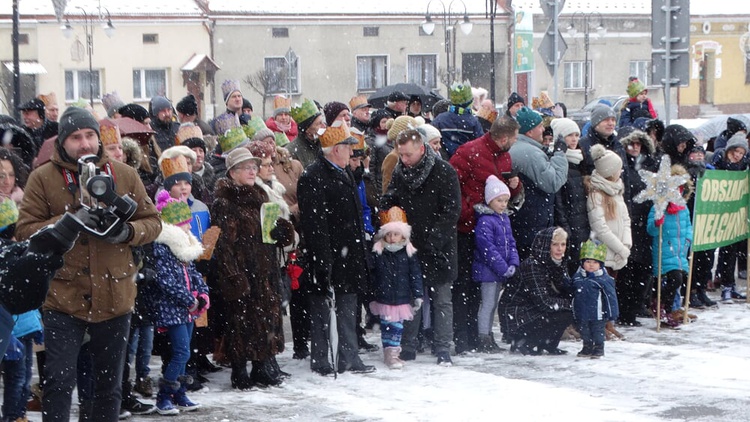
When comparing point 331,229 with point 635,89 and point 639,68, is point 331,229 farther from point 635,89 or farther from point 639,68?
point 639,68

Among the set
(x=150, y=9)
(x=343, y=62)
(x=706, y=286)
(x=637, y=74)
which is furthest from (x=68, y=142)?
(x=637, y=74)

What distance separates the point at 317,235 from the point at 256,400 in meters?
1.44

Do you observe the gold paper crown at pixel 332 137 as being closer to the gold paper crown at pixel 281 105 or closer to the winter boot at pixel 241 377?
the winter boot at pixel 241 377

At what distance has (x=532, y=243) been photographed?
1007 cm

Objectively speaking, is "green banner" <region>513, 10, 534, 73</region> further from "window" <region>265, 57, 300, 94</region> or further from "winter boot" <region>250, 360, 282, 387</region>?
"window" <region>265, 57, 300, 94</region>

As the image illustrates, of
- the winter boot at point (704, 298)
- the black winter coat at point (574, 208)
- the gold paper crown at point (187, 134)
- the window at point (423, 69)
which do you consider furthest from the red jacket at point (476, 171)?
the window at point (423, 69)

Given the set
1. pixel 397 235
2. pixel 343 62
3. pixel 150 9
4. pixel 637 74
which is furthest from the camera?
pixel 637 74

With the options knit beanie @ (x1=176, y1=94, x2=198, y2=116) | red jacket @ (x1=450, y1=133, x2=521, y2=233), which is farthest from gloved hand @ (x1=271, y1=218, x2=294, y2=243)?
knit beanie @ (x1=176, y1=94, x2=198, y2=116)

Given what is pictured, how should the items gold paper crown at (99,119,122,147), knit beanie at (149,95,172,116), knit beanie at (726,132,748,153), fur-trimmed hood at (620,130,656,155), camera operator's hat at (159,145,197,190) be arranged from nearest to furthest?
gold paper crown at (99,119,122,147)
camera operator's hat at (159,145,197,190)
fur-trimmed hood at (620,130,656,155)
knit beanie at (149,95,172,116)
knit beanie at (726,132,748,153)

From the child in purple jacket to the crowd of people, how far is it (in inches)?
0.7

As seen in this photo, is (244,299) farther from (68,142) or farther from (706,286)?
(706,286)

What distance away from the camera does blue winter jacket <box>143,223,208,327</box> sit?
7.59 m

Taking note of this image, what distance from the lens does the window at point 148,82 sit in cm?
4231

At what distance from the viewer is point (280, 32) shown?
44062 mm
